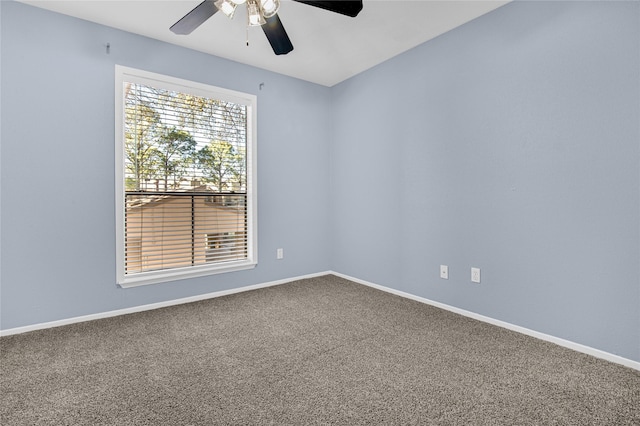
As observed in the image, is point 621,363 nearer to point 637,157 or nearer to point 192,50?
point 637,157

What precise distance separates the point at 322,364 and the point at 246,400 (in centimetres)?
52

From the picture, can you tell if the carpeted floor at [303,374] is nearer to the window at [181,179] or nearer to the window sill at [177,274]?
the window sill at [177,274]

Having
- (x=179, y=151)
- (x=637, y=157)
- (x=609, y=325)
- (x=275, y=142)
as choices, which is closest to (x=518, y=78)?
(x=637, y=157)

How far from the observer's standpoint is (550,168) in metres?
2.23

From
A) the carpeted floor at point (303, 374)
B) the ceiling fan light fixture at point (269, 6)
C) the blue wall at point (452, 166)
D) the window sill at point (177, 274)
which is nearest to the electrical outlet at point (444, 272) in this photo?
the blue wall at point (452, 166)

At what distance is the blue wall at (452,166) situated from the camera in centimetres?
200

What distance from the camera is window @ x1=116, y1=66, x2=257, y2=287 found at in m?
2.89

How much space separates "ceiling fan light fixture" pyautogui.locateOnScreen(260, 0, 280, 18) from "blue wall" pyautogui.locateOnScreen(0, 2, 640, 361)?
5.36 ft

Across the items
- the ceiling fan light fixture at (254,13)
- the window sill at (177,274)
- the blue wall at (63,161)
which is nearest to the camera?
the ceiling fan light fixture at (254,13)

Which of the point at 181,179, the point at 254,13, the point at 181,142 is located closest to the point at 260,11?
the point at 254,13

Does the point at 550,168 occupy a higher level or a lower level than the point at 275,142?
lower

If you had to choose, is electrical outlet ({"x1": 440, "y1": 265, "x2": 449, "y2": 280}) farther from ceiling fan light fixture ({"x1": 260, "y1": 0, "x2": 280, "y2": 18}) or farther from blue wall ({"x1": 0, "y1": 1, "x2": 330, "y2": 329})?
ceiling fan light fixture ({"x1": 260, "y1": 0, "x2": 280, "y2": 18})

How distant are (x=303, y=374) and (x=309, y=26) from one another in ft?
8.84

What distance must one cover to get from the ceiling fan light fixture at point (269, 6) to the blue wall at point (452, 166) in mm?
1632
